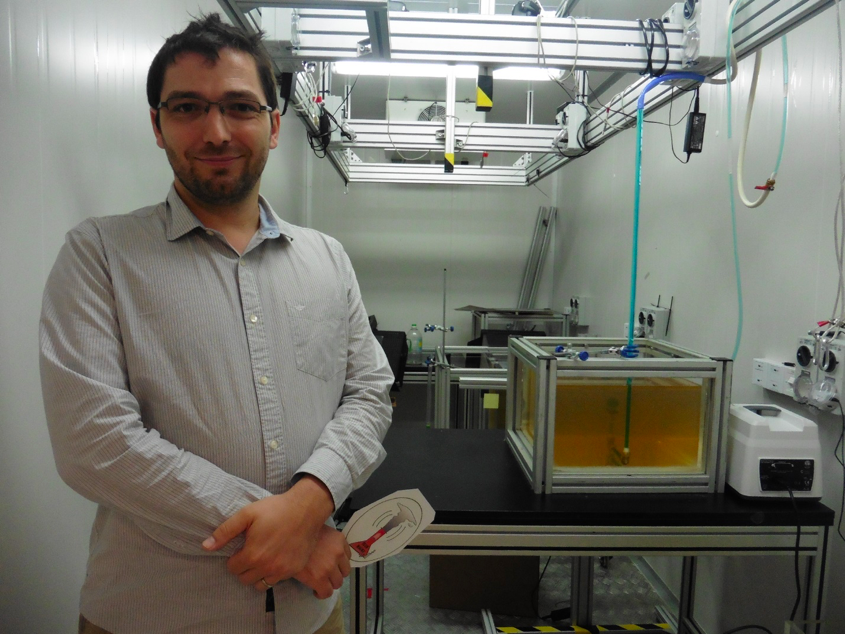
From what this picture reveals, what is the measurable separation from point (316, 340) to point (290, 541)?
329 millimetres

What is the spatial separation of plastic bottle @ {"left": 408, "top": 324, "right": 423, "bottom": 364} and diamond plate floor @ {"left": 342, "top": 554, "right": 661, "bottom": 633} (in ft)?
6.52

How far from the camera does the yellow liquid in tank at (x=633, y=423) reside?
131 cm

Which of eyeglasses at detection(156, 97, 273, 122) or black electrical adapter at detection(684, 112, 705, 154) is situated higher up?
black electrical adapter at detection(684, 112, 705, 154)

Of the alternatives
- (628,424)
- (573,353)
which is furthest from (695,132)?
(628,424)

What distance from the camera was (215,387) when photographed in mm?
769

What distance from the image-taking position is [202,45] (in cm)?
79

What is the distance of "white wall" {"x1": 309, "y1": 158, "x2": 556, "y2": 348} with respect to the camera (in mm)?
4398

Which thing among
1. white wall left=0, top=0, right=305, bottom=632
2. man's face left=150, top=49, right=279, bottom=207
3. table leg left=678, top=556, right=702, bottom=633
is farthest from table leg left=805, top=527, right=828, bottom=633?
white wall left=0, top=0, right=305, bottom=632

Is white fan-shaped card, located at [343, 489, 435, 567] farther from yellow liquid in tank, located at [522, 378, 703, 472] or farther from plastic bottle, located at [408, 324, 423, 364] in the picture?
plastic bottle, located at [408, 324, 423, 364]

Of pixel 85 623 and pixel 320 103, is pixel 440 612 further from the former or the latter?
pixel 320 103

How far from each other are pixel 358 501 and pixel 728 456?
1009mm

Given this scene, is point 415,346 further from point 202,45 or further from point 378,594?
point 202,45

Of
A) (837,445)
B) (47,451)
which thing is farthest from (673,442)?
(47,451)

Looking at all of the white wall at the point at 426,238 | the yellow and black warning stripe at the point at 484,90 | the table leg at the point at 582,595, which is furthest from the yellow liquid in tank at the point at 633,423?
the white wall at the point at 426,238
